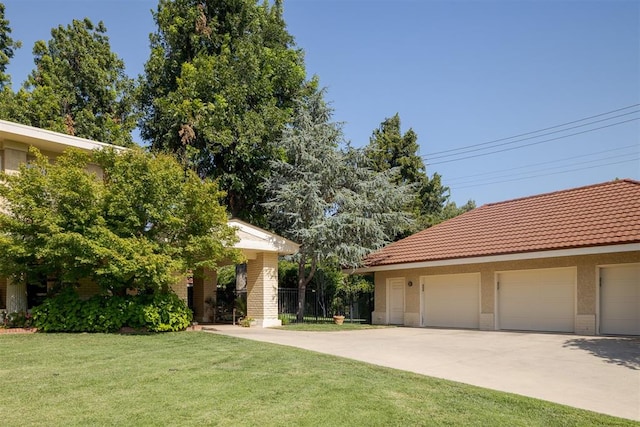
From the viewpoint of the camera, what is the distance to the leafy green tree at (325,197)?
2170 centimetres

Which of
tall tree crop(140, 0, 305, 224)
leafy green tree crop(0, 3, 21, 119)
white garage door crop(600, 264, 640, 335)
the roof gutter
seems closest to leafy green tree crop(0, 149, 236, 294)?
tall tree crop(140, 0, 305, 224)

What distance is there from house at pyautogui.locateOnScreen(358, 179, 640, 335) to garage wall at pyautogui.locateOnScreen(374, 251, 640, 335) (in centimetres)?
3

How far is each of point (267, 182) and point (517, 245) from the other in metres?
11.2

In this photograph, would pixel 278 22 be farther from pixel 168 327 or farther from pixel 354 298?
pixel 168 327

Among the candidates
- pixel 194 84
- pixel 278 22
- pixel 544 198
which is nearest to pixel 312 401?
pixel 544 198

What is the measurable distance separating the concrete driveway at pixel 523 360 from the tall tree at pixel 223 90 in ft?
38.3

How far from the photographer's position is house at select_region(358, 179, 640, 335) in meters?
16.2

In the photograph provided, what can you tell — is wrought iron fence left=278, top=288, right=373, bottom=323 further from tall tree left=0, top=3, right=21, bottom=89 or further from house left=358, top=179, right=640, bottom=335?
tall tree left=0, top=3, right=21, bottom=89

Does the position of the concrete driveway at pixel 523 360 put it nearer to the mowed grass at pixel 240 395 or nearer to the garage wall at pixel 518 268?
the mowed grass at pixel 240 395

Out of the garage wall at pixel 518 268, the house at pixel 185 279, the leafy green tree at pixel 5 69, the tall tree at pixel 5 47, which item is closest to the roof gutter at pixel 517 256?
the garage wall at pixel 518 268

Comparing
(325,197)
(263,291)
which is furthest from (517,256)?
(263,291)

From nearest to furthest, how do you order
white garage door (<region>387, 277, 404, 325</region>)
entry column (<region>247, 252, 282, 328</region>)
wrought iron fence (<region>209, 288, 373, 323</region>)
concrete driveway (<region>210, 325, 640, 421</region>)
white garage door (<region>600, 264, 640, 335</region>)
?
concrete driveway (<region>210, 325, 640, 421</region>)
white garage door (<region>600, 264, 640, 335</region>)
entry column (<region>247, 252, 282, 328</region>)
wrought iron fence (<region>209, 288, 373, 323</region>)
white garage door (<region>387, 277, 404, 325</region>)

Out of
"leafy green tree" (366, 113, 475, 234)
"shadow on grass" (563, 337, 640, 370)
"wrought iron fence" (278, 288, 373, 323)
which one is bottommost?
"wrought iron fence" (278, 288, 373, 323)

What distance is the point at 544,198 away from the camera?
21844mm
